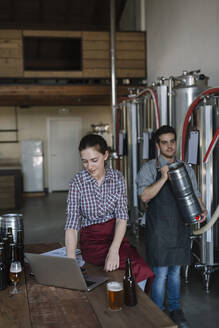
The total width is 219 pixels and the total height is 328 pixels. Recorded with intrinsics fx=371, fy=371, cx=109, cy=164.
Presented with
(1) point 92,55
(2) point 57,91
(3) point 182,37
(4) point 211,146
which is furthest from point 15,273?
(1) point 92,55

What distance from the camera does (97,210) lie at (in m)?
2.14

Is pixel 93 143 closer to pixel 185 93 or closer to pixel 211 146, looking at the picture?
pixel 211 146

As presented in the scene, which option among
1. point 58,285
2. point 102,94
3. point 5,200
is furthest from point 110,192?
point 5,200

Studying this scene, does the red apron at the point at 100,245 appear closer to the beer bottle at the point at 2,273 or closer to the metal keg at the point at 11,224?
the metal keg at the point at 11,224

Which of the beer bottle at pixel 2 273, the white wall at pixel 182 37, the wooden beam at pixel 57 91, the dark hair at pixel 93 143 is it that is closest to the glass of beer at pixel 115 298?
the beer bottle at pixel 2 273

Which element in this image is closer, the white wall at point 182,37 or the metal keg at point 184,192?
the metal keg at point 184,192

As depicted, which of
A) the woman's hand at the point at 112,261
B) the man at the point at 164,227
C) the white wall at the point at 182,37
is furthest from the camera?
the white wall at the point at 182,37

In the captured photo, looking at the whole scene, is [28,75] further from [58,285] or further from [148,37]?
[58,285]

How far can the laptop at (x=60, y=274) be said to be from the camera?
5.44ft

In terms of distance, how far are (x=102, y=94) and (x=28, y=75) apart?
1.62m

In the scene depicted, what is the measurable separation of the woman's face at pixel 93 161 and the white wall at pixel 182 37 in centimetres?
302

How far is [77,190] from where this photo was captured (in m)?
2.15

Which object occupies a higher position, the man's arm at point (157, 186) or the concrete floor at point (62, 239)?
the man's arm at point (157, 186)

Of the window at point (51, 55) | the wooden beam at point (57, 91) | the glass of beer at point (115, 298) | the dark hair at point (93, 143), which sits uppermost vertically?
the window at point (51, 55)
